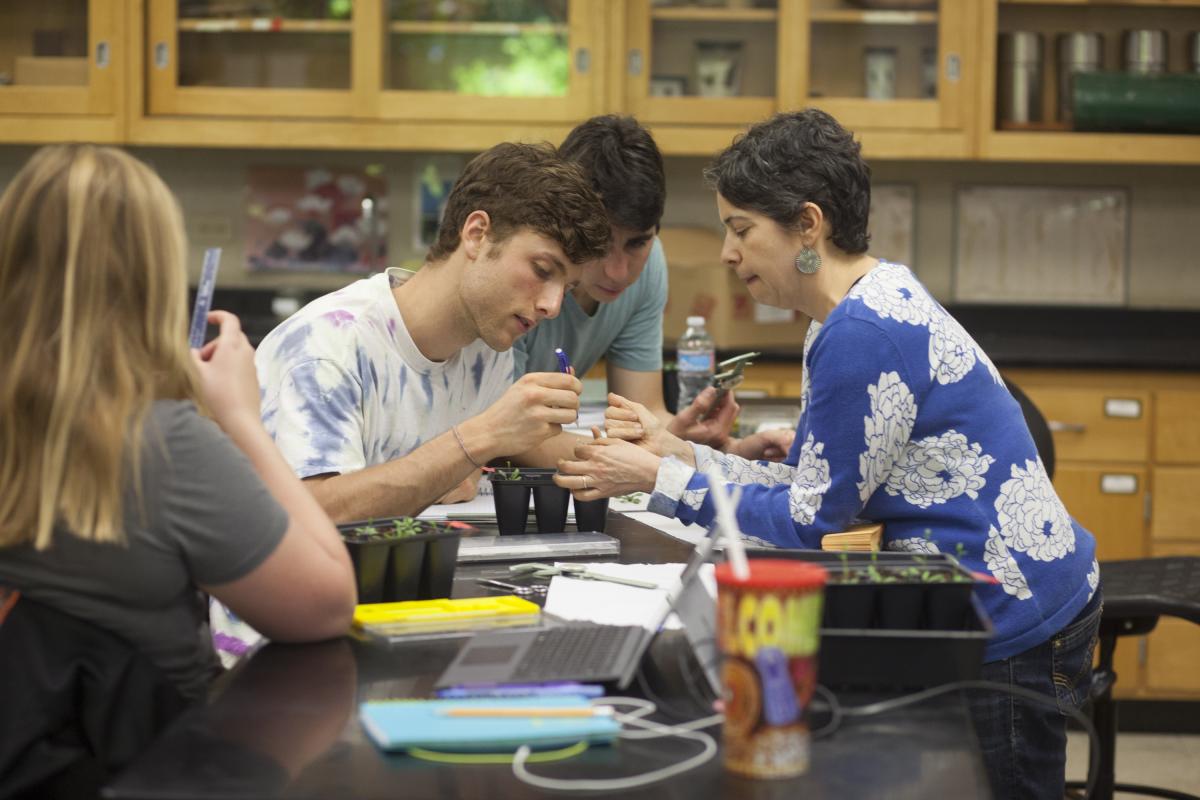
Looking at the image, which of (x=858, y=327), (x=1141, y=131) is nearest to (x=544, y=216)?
(x=858, y=327)

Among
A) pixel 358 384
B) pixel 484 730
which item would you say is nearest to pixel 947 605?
pixel 484 730

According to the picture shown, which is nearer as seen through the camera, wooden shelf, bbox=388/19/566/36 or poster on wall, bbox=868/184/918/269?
wooden shelf, bbox=388/19/566/36

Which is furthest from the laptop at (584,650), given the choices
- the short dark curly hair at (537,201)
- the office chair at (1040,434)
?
the office chair at (1040,434)

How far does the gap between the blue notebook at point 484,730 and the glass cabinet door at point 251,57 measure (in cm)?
343

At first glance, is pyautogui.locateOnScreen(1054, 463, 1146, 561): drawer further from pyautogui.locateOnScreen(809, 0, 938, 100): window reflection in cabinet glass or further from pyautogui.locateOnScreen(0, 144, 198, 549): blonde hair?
pyautogui.locateOnScreen(0, 144, 198, 549): blonde hair

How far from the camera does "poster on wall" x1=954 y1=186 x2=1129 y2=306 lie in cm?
454

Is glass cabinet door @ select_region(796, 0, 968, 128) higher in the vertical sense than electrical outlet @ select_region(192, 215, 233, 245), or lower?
higher

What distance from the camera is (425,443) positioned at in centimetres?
193

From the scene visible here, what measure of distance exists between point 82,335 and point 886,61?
3.51 meters

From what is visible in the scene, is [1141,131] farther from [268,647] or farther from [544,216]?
[268,647]

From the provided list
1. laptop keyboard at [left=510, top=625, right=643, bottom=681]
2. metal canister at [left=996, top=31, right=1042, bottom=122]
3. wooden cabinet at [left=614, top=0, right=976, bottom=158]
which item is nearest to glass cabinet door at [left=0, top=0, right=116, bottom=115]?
wooden cabinet at [left=614, top=0, right=976, bottom=158]

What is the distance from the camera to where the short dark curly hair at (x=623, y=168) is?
2408 mm

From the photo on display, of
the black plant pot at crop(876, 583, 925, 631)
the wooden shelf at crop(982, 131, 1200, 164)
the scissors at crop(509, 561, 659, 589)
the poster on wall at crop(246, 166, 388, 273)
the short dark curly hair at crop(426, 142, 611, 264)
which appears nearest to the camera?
the black plant pot at crop(876, 583, 925, 631)

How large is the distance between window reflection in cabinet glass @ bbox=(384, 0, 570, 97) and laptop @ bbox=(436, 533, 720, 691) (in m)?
3.21
